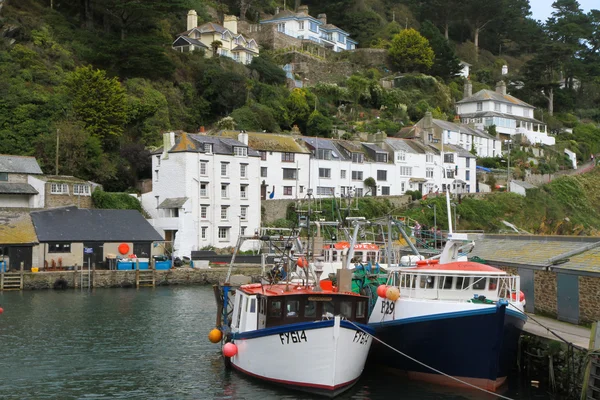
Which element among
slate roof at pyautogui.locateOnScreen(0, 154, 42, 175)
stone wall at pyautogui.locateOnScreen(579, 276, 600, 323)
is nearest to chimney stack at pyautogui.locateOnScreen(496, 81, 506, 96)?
slate roof at pyautogui.locateOnScreen(0, 154, 42, 175)

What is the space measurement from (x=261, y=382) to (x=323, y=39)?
321ft

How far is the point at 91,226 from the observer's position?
57.7 metres

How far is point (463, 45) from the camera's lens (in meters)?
138

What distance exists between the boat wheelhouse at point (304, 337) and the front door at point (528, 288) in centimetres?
967

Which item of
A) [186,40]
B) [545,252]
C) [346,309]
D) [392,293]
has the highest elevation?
[186,40]

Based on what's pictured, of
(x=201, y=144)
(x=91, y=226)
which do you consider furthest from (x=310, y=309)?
(x=201, y=144)

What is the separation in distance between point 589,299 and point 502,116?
78.4 m

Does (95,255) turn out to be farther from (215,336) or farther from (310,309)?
(310,309)

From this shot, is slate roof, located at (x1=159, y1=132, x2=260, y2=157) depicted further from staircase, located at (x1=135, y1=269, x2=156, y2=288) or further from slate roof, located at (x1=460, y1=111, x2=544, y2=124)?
slate roof, located at (x1=460, y1=111, x2=544, y2=124)

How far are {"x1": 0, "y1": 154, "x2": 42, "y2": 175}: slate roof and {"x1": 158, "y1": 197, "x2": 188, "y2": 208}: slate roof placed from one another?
10202mm

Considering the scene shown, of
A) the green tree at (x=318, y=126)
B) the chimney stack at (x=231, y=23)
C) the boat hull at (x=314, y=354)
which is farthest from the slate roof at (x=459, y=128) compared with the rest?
the boat hull at (x=314, y=354)

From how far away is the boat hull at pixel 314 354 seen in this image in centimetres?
2395

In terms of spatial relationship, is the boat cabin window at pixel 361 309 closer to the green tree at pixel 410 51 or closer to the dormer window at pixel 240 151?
the dormer window at pixel 240 151

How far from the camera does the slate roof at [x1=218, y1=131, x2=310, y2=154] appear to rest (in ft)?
231
